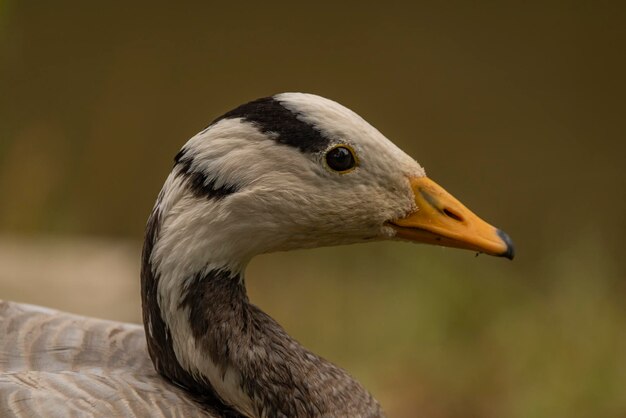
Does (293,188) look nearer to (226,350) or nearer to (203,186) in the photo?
(203,186)

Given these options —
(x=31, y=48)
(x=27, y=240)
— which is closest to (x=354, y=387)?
(x=27, y=240)

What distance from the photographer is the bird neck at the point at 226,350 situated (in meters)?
2.60

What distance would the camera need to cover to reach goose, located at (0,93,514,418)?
8.35 ft

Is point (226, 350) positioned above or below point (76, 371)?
above

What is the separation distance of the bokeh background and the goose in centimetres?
181

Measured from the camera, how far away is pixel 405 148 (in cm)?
738

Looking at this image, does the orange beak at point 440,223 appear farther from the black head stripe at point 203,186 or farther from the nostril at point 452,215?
the black head stripe at point 203,186

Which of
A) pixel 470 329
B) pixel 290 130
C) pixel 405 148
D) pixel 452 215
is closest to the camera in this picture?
pixel 290 130

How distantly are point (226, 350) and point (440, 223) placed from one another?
62cm

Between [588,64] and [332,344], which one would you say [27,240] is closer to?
[332,344]

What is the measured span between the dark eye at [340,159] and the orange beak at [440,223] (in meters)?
0.18

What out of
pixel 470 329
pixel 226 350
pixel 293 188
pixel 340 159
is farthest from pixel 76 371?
pixel 470 329

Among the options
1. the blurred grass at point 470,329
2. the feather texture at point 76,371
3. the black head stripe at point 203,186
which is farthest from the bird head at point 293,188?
the blurred grass at point 470,329

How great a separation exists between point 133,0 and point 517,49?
2957 millimetres
